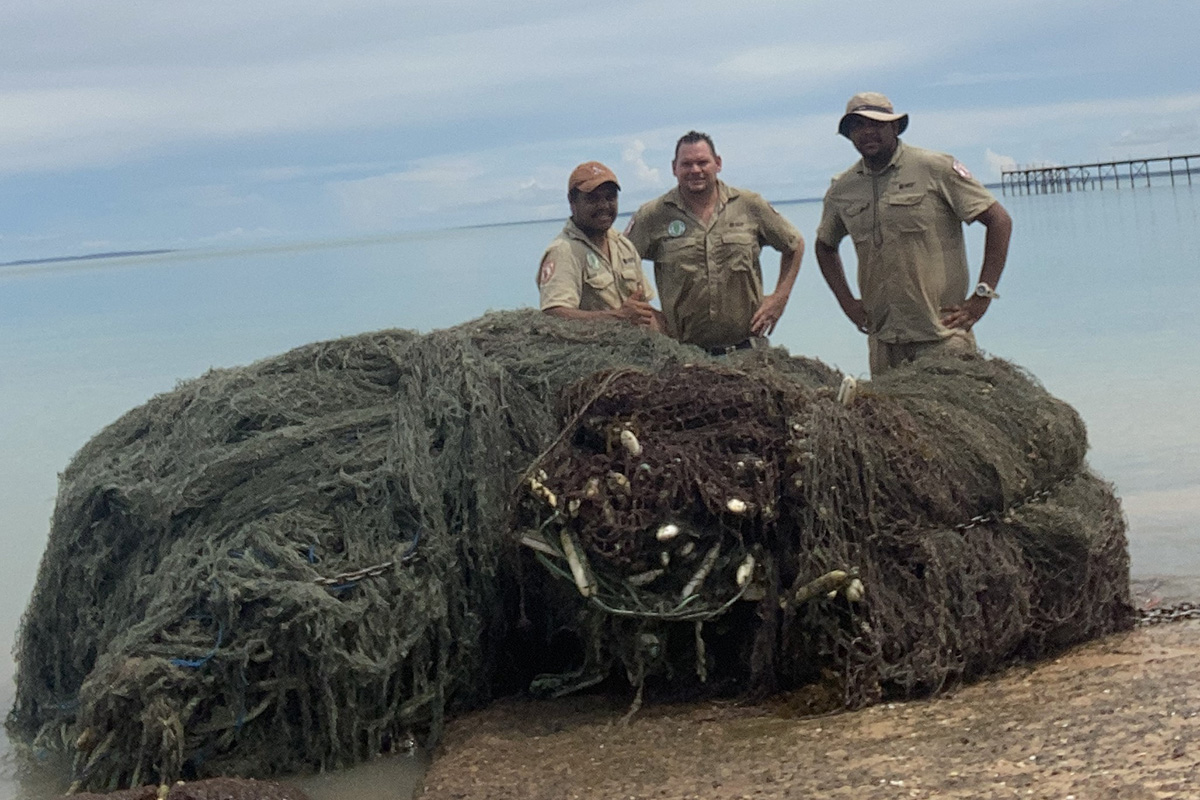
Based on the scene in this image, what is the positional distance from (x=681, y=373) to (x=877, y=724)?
1.46 m

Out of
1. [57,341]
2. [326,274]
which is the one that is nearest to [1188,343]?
[57,341]

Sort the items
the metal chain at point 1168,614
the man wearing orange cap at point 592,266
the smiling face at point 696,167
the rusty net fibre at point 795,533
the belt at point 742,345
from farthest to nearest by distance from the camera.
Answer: the belt at point 742,345 → the smiling face at point 696,167 → the man wearing orange cap at point 592,266 → the metal chain at point 1168,614 → the rusty net fibre at point 795,533

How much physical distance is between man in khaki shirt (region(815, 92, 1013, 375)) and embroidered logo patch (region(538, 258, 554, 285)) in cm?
154

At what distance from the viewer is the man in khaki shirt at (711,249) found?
22.1ft

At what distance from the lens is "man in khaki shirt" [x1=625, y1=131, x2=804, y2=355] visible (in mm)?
6723

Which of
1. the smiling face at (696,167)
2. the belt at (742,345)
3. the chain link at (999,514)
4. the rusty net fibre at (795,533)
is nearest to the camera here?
the rusty net fibre at (795,533)

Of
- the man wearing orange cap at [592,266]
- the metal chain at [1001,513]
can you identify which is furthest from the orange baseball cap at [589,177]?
the metal chain at [1001,513]

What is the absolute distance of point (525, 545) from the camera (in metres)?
4.89

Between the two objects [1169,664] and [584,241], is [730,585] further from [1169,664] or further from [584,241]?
[584,241]

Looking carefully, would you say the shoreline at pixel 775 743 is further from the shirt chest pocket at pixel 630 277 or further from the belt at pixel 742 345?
the shirt chest pocket at pixel 630 277

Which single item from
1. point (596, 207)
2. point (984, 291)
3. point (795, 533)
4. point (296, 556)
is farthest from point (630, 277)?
point (296, 556)

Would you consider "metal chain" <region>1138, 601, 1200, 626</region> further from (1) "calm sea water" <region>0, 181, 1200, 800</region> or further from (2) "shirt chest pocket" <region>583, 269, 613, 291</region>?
(2) "shirt chest pocket" <region>583, 269, 613, 291</region>

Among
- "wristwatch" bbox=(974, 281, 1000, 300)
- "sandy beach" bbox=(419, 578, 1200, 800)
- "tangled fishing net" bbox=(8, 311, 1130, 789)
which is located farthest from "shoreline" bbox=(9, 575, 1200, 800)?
"wristwatch" bbox=(974, 281, 1000, 300)

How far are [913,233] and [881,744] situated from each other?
303 centimetres
